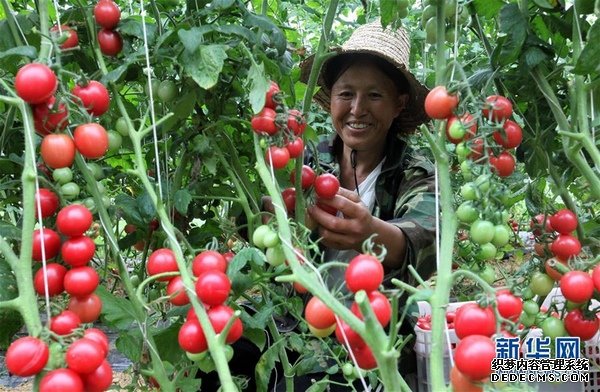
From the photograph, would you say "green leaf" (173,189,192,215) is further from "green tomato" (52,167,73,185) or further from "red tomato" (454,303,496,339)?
"red tomato" (454,303,496,339)

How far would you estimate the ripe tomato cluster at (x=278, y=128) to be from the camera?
835mm

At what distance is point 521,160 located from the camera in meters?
1.21

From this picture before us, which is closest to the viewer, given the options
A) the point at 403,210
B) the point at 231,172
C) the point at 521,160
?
the point at 231,172

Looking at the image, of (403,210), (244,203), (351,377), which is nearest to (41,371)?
(244,203)

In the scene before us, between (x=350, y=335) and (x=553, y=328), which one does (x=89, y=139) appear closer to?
(x=350, y=335)

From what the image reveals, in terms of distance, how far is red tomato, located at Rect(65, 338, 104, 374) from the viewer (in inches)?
23.3

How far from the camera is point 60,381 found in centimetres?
58

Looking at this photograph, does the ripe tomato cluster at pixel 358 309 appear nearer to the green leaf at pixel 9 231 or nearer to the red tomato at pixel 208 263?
the red tomato at pixel 208 263

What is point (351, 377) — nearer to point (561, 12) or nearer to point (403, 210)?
point (403, 210)

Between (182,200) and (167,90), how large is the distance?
0.59 feet

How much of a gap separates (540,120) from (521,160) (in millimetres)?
158

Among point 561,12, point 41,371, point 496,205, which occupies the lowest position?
point 41,371

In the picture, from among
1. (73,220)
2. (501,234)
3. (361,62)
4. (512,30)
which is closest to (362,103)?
(361,62)

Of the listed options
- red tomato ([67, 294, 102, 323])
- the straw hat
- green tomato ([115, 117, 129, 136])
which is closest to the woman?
the straw hat
